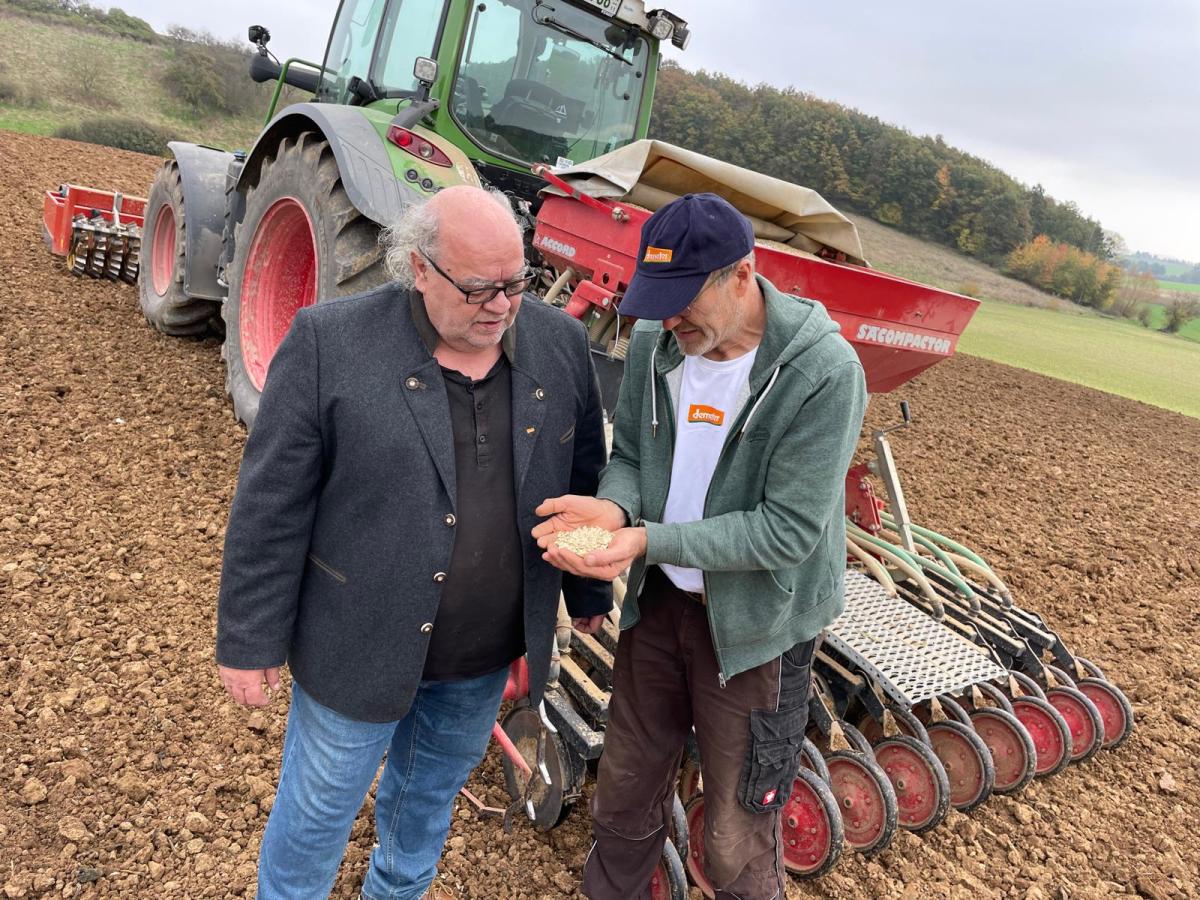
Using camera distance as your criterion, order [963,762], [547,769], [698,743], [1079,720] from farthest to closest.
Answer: [1079,720], [963,762], [547,769], [698,743]

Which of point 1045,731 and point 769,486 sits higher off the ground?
point 769,486

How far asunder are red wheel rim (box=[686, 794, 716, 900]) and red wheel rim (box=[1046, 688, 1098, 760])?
1.57 meters

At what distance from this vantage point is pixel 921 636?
2719mm

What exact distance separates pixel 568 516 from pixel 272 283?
3051mm

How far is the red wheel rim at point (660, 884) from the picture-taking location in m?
2.02

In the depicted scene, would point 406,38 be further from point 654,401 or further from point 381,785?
Result: point 381,785

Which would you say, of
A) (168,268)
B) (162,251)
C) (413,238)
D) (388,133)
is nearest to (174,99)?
(162,251)

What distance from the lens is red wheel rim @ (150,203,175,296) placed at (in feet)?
17.9

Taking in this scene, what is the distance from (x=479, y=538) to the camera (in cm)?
153

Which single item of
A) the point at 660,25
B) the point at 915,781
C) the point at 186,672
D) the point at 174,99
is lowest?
the point at 186,672

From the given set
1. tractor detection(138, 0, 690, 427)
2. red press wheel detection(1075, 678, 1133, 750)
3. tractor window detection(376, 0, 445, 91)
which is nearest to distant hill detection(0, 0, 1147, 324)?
tractor detection(138, 0, 690, 427)

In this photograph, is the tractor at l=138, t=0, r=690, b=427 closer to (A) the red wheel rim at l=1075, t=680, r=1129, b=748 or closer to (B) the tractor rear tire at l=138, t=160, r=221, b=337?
(B) the tractor rear tire at l=138, t=160, r=221, b=337

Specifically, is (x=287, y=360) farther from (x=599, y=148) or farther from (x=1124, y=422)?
(x=1124, y=422)

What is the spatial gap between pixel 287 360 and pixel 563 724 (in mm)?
1264
